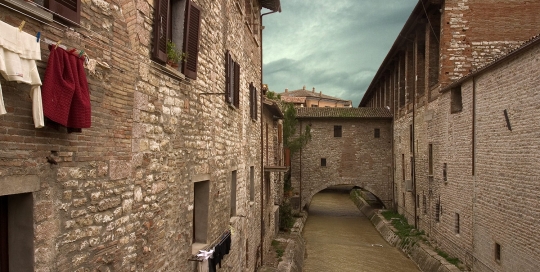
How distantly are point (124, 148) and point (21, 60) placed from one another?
161 centimetres

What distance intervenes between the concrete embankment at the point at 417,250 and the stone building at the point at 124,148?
8.89 metres

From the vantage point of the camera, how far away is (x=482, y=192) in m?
12.8

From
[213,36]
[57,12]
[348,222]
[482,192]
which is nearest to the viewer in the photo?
[57,12]

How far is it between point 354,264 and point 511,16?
11.4 metres

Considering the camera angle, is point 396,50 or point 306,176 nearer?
point 396,50

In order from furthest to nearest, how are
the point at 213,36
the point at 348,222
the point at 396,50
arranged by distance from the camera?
the point at 348,222 < the point at 396,50 < the point at 213,36

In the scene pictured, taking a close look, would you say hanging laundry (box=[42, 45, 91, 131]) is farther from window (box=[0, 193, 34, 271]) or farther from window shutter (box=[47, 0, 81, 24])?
window (box=[0, 193, 34, 271])

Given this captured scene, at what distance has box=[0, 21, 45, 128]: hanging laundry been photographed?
270 cm

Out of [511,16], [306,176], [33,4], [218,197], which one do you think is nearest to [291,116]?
[306,176]

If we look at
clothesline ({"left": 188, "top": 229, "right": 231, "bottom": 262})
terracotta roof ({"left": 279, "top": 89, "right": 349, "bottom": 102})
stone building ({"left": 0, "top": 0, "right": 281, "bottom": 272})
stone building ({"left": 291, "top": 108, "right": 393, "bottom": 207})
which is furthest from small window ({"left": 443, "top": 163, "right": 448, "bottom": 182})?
terracotta roof ({"left": 279, "top": 89, "right": 349, "bottom": 102})

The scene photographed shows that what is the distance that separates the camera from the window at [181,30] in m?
5.16

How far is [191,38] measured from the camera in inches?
239

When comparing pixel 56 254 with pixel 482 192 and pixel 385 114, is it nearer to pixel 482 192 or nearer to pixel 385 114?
pixel 482 192

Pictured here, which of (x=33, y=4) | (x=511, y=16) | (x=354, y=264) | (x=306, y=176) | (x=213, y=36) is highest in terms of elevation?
(x=511, y=16)
